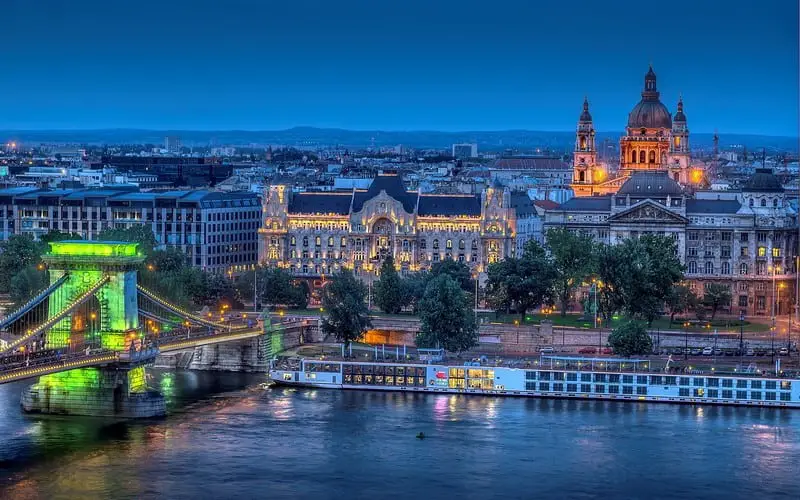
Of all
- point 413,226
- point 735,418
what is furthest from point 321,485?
point 413,226

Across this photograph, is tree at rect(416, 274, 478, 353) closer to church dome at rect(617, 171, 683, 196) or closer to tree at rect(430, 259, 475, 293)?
tree at rect(430, 259, 475, 293)

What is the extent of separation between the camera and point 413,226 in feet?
412

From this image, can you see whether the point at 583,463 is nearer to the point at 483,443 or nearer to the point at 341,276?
the point at 483,443

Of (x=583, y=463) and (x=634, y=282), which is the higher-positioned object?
(x=634, y=282)

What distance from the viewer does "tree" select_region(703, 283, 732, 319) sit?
110250mm

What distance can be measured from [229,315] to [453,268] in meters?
16.7

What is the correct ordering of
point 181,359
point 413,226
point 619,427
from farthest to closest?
1. point 413,226
2. point 181,359
3. point 619,427

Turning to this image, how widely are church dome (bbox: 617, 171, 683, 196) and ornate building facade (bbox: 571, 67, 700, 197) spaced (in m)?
18.1

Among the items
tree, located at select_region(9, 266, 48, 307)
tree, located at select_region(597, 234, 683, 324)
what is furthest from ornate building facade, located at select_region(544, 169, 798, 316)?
tree, located at select_region(9, 266, 48, 307)

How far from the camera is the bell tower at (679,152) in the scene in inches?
5989

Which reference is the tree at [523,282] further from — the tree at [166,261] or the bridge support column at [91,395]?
the bridge support column at [91,395]

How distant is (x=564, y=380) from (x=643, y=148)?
6350cm

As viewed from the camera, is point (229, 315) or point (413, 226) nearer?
point (229, 315)

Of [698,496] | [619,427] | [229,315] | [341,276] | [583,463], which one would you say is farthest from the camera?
[341,276]
